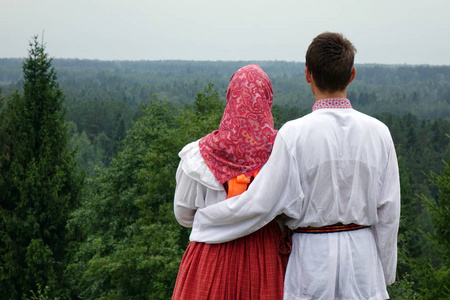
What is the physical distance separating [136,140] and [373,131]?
20.2 metres

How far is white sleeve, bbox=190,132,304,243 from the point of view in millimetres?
2475

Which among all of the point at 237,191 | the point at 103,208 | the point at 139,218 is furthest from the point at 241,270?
the point at 103,208

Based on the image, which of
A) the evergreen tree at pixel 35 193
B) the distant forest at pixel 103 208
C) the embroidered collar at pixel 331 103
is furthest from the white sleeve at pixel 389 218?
the evergreen tree at pixel 35 193

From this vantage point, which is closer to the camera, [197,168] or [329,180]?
[329,180]

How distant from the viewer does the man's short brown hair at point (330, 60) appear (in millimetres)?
2414

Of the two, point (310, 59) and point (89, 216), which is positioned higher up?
point (310, 59)

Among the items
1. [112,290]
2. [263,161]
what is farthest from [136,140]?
[263,161]

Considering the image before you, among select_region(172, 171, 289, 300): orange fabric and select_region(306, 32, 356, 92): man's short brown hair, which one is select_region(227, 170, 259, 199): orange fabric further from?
select_region(306, 32, 356, 92): man's short brown hair

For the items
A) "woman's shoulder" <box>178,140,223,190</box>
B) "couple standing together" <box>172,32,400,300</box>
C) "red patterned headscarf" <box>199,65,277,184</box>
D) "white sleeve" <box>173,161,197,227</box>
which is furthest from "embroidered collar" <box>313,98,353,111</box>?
"white sleeve" <box>173,161,197,227</box>

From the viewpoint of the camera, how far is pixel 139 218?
18.6 metres

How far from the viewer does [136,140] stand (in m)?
22.3

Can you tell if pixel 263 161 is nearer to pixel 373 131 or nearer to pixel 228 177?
pixel 228 177

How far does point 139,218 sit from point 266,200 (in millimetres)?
16462

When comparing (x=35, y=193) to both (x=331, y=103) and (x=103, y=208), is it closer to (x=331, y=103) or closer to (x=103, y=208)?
(x=103, y=208)
